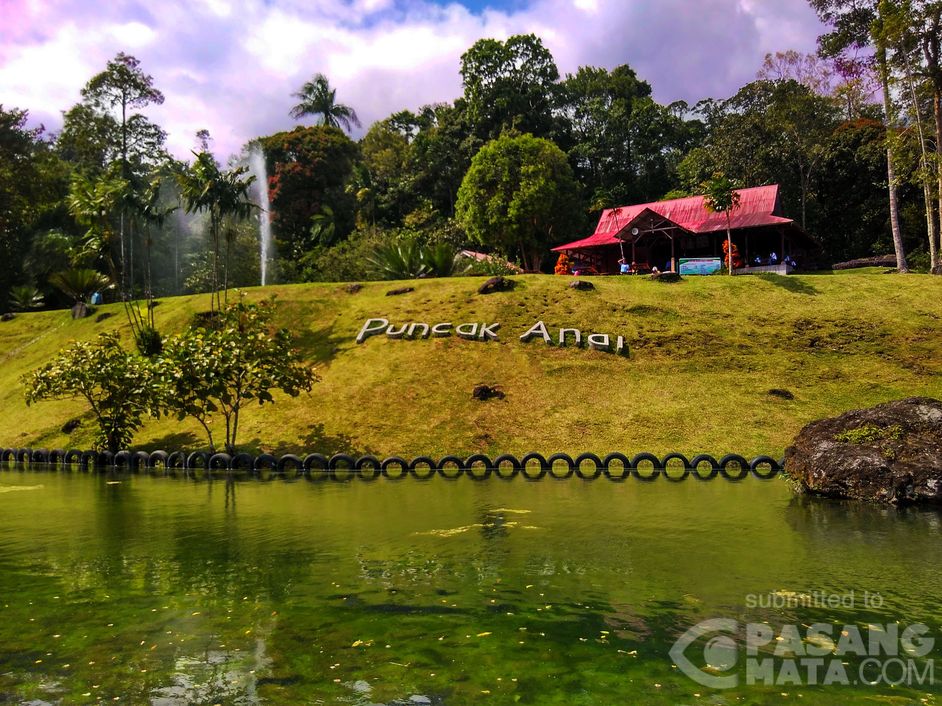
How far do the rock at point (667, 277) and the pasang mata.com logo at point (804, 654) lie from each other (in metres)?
32.9

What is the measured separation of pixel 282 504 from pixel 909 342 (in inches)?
1136

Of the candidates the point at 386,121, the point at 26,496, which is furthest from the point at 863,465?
the point at 386,121

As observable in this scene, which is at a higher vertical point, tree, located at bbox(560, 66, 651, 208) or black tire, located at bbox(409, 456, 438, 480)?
tree, located at bbox(560, 66, 651, 208)

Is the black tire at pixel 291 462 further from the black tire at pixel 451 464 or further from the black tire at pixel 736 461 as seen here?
the black tire at pixel 736 461

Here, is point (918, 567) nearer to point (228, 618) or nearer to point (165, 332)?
point (228, 618)

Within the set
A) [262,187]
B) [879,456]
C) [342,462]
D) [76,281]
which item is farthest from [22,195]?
[879,456]

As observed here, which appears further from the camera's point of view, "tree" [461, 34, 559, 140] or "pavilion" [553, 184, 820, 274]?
"tree" [461, 34, 559, 140]

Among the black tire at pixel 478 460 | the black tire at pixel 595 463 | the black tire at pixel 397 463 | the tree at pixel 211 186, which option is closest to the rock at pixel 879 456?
the black tire at pixel 595 463

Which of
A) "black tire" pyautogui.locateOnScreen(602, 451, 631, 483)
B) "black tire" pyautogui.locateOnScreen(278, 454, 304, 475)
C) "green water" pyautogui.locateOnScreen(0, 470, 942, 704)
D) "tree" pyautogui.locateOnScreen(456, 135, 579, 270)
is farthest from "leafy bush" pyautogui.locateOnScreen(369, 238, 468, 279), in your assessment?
"green water" pyautogui.locateOnScreen(0, 470, 942, 704)

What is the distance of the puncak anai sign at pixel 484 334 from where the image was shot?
32312 millimetres

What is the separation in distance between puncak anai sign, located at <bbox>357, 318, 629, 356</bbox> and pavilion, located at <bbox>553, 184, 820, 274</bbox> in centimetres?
1694

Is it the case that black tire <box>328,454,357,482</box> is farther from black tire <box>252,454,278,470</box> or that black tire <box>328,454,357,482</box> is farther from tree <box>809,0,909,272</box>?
tree <box>809,0,909,272</box>

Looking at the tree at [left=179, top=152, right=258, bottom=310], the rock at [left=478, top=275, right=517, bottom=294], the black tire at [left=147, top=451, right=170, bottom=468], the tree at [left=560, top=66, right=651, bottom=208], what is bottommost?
the black tire at [left=147, top=451, right=170, bottom=468]

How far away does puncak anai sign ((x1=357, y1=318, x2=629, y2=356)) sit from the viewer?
32.3m
